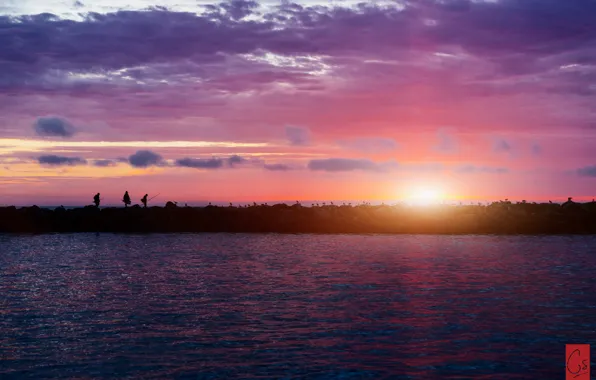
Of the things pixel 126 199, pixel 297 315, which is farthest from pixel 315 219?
pixel 297 315

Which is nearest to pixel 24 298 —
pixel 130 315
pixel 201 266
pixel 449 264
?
pixel 130 315

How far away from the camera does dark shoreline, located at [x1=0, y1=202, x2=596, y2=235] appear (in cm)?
5744

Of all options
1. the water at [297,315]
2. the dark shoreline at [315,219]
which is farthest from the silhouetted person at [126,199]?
the water at [297,315]

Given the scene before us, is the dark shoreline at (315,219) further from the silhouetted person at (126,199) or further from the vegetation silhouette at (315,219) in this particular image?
the silhouetted person at (126,199)

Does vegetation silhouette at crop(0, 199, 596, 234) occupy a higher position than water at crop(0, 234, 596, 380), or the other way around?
vegetation silhouette at crop(0, 199, 596, 234)

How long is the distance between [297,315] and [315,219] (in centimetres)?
4173

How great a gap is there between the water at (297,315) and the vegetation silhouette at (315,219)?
19.5 meters

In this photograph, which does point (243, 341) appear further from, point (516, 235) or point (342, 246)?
point (516, 235)

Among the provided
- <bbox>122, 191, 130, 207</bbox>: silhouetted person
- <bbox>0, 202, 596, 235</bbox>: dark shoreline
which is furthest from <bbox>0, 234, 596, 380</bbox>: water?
<bbox>122, 191, 130, 207</bbox>: silhouetted person

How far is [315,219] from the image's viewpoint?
61.3 meters

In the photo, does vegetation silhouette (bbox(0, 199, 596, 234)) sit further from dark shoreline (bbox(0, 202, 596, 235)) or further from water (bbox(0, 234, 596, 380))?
water (bbox(0, 234, 596, 380))

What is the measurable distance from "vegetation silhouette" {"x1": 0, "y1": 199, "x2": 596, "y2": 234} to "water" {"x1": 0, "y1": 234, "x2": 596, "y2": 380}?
1949 cm

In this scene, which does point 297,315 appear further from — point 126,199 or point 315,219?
point 126,199

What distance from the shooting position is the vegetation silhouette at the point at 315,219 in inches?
2265
